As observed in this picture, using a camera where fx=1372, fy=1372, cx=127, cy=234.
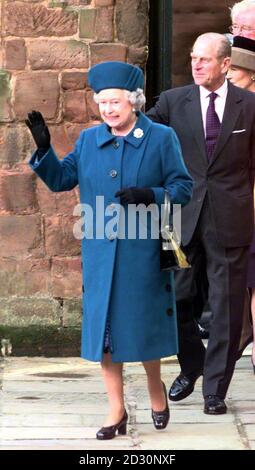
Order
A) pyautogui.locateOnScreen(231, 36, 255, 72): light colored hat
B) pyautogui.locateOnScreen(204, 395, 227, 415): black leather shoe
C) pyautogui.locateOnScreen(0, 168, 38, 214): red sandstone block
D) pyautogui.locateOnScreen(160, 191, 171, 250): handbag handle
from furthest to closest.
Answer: pyautogui.locateOnScreen(0, 168, 38, 214): red sandstone block, pyautogui.locateOnScreen(231, 36, 255, 72): light colored hat, pyautogui.locateOnScreen(204, 395, 227, 415): black leather shoe, pyautogui.locateOnScreen(160, 191, 171, 250): handbag handle

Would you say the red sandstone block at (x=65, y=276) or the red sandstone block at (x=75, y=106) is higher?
the red sandstone block at (x=75, y=106)

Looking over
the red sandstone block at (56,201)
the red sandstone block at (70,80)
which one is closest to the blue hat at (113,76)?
the red sandstone block at (70,80)

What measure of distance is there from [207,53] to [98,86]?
945 mm

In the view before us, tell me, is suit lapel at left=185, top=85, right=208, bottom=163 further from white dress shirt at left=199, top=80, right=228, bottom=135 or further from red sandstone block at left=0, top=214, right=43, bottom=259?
red sandstone block at left=0, top=214, right=43, bottom=259

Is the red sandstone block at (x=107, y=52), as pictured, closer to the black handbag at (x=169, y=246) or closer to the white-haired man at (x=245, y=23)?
the white-haired man at (x=245, y=23)

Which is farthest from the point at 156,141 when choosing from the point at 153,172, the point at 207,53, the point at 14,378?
the point at 14,378

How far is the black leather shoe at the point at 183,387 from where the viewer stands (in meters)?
7.15

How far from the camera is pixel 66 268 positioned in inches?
335

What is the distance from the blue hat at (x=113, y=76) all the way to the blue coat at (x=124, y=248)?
23cm

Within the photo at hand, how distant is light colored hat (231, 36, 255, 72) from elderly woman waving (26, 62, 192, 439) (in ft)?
4.07

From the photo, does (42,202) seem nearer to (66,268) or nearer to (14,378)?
(66,268)

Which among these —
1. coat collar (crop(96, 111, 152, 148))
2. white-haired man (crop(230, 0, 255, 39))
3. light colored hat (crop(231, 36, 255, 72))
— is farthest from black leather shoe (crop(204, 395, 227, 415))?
white-haired man (crop(230, 0, 255, 39))

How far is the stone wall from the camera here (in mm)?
8312

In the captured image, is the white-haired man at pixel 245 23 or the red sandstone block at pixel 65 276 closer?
the white-haired man at pixel 245 23
